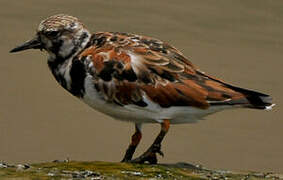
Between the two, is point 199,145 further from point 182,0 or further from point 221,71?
point 182,0

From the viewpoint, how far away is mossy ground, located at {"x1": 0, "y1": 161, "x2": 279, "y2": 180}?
20.0 feet

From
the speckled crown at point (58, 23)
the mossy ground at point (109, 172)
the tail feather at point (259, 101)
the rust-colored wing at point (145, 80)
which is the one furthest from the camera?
the speckled crown at point (58, 23)

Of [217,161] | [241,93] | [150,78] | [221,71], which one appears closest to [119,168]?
[150,78]

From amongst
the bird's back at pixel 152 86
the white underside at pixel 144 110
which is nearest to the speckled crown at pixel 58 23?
the bird's back at pixel 152 86

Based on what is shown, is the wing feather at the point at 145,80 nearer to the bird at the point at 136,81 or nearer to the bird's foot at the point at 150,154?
the bird at the point at 136,81

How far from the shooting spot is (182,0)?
46.7ft

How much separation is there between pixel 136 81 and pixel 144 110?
0.23 metres

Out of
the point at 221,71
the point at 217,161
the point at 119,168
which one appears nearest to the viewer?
the point at 119,168

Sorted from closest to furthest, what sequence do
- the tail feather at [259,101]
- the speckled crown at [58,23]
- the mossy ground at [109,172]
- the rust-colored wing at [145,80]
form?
1. the mossy ground at [109,172]
2. the rust-colored wing at [145,80]
3. the tail feather at [259,101]
4. the speckled crown at [58,23]

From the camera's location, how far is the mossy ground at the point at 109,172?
609 cm

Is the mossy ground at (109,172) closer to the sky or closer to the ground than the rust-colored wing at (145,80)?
closer to the ground

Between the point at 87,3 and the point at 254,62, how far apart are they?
9.99 feet

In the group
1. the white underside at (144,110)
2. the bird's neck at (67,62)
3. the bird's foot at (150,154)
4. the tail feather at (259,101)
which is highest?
the bird's neck at (67,62)

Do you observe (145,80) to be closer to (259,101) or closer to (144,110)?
(144,110)
